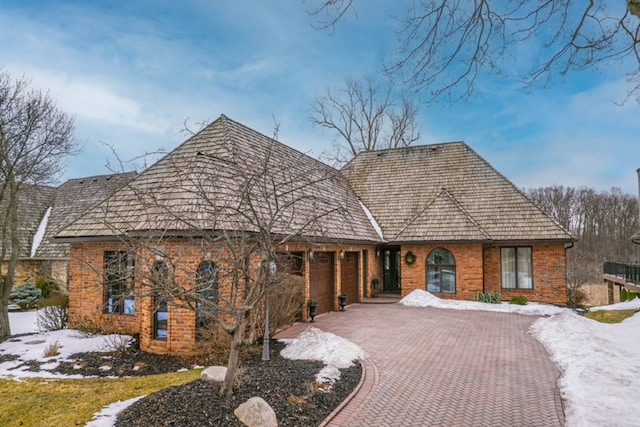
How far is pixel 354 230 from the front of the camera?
1627 cm

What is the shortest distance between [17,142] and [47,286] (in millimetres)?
8814

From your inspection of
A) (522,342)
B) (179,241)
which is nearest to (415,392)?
(522,342)

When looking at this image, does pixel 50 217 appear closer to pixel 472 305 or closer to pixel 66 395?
pixel 66 395

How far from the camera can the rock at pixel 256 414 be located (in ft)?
16.4

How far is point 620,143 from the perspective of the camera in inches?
304

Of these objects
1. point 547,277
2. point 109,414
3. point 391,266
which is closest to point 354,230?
point 391,266

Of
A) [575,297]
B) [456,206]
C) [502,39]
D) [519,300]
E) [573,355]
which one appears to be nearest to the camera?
[502,39]

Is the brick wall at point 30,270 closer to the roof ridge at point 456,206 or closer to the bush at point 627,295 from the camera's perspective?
the roof ridge at point 456,206

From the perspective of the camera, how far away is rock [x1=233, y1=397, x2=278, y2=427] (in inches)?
197

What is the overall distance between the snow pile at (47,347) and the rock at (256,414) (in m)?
5.39

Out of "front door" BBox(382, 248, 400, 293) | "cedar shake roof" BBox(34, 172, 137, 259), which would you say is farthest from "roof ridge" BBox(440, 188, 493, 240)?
"cedar shake roof" BBox(34, 172, 137, 259)

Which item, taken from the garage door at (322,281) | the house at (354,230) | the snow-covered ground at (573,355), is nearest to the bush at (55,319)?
the house at (354,230)

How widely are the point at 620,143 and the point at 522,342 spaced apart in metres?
5.25

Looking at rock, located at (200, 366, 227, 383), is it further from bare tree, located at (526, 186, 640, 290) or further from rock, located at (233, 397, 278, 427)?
bare tree, located at (526, 186, 640, 290)
